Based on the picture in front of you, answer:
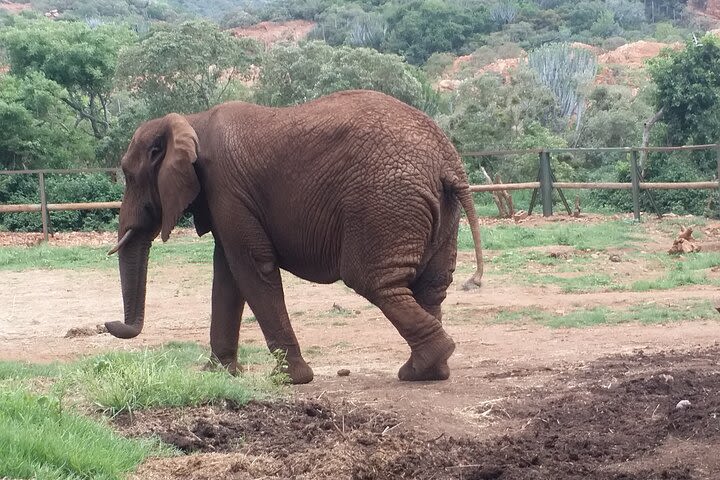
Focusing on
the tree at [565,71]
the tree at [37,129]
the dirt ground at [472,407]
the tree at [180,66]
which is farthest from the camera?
the tree at [565,71]

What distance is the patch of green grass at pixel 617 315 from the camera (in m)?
10.7

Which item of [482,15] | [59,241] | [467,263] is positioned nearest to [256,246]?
[467,263]

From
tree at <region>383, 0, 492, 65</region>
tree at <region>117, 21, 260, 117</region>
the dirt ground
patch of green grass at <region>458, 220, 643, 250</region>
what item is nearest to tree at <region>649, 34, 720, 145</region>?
patch of green grass at <region>458, 220, 643, 250</region>

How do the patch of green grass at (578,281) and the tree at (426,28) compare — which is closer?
the patch of green grass at (578,281)

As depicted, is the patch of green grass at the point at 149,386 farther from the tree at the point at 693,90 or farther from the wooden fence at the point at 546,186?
the tree at the point at 693,90

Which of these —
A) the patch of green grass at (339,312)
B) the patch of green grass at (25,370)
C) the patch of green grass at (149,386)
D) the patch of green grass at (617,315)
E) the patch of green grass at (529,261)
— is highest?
the patch of green grass at (149,386)

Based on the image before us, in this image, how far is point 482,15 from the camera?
73125mm

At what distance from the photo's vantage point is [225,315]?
8.52 metres

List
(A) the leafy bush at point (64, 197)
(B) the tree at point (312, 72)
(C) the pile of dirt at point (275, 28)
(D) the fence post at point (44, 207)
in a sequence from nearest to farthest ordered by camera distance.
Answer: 1. (D) the fence post at point (44, 207)
2. (A) the leafy bush at point (64, 197)
3. (B) the tree at point (312, 72)
4. (C) the pile of dirt at point (275, 28)

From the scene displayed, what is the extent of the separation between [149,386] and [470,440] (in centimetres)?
178

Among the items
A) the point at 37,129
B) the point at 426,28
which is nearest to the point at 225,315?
the point at 37,129

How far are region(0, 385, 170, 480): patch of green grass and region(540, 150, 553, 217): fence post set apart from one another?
1765 centimetres

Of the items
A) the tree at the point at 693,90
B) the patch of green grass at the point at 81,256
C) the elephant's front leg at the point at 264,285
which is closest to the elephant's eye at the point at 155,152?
the elephant's front leg at the point at 264,285

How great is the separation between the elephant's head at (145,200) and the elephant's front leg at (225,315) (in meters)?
0.57
